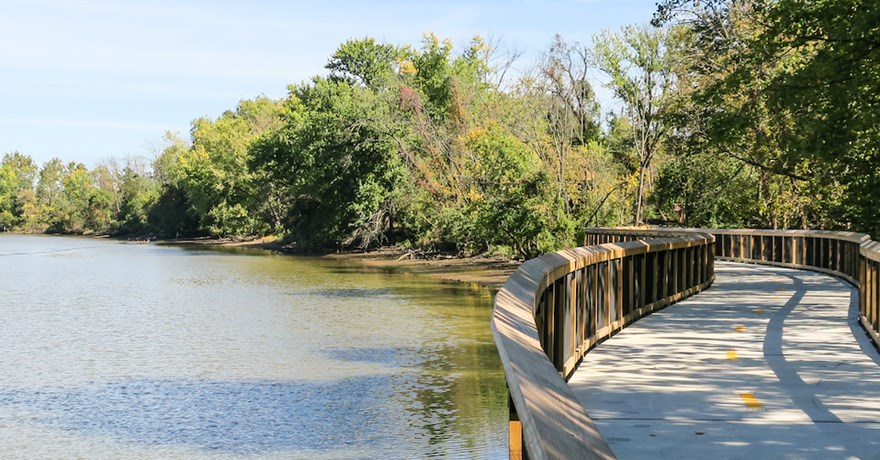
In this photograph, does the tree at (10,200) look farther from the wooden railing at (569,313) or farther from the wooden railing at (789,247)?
the wooden railing at (569,313)

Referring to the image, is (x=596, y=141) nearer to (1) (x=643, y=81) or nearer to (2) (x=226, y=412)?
(1) (x=643, y=81)

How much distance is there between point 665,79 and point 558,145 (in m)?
5.11

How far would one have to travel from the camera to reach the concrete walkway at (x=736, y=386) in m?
7.04

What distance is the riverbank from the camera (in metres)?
44.1

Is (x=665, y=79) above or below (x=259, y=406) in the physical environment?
above

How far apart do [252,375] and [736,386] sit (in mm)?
11951

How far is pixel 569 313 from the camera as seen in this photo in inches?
389

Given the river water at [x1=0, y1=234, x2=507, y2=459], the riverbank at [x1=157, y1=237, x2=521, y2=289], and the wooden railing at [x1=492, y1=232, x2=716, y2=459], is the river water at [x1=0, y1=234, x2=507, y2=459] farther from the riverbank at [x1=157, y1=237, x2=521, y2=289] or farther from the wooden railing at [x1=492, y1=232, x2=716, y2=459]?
the riverbank at [x1=157, y1=237, x2=521, y2=289]

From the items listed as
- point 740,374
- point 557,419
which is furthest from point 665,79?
point 557,419

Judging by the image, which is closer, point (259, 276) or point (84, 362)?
point (84, 362)

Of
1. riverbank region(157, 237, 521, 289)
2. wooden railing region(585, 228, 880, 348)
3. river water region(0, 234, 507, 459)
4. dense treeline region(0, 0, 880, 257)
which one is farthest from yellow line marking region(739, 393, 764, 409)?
riverbank region(157, 237, 521, 289)

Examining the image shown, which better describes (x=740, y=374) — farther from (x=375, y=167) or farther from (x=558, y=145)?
(x=375, y=167)

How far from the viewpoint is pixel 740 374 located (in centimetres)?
970

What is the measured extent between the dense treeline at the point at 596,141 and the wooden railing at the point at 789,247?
1.50m
